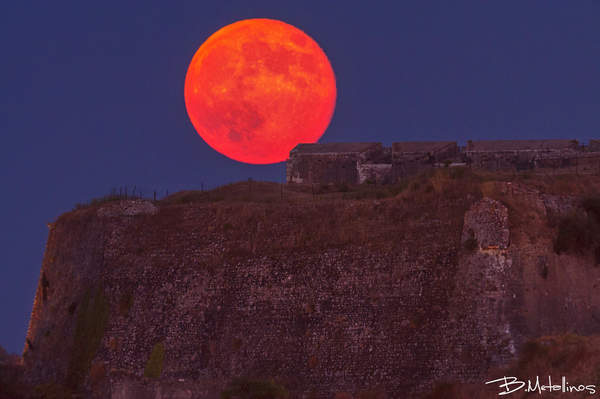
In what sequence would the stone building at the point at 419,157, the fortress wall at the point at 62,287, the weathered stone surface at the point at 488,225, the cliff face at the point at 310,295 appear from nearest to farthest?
the cliff face at the point at 310,295 → the weathered stone surface at the point at 488,225 → the fortress wall at the point at 62,287 → the stone building at the point at 419,157

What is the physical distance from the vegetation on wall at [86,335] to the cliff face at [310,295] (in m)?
0.07

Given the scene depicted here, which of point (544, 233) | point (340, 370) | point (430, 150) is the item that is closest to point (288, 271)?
point (340, 370)

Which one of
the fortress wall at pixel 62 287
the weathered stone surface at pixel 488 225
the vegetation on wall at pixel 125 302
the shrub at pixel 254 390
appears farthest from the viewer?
the fortress wall at pixel 62 287

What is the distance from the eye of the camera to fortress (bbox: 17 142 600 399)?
38125 millimetres

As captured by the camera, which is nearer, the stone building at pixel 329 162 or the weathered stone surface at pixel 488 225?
the weathered stone surface at pixel 488 225

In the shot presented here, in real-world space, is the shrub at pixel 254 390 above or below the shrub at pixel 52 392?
below

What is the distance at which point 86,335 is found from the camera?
46250mm

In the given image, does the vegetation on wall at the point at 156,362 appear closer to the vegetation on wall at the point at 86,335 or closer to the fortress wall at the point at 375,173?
the vegetation on wall at the point at 86,335

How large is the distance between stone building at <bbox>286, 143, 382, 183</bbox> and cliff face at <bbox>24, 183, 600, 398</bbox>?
482 inches

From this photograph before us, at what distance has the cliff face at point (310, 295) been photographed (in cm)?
3812
